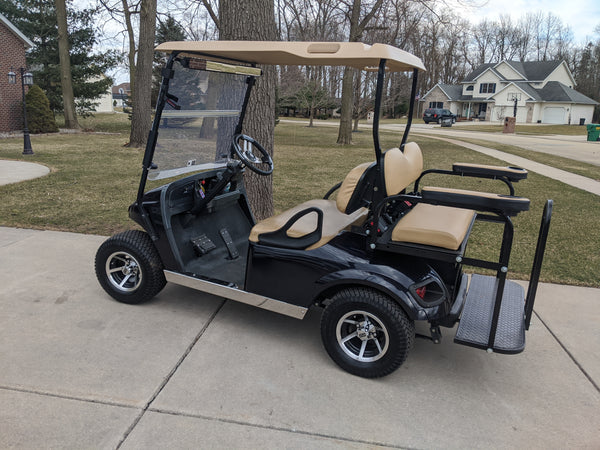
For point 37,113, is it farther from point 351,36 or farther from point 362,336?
point 362,336

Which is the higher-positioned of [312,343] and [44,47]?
[44,47]

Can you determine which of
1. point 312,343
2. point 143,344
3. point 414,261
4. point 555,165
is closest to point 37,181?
point 143,344

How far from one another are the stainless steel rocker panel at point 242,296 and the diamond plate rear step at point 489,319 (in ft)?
3.11

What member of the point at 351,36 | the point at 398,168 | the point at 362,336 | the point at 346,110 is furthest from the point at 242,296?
the point at 346,110

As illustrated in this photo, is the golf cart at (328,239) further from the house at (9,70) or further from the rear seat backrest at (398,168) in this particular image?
the house at (9,70)

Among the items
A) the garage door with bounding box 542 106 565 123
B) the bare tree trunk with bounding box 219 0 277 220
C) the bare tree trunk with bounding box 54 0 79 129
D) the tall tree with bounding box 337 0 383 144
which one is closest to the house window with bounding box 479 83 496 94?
the garage door with bounding box 542 106 565 123

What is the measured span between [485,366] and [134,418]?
6.67ft

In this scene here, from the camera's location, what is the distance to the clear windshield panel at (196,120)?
10.2ft

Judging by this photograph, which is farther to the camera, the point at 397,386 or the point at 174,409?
the point at 397,386

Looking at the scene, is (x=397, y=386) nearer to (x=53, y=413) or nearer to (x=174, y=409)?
(x=174, y=409)

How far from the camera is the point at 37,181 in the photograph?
8.19 meters

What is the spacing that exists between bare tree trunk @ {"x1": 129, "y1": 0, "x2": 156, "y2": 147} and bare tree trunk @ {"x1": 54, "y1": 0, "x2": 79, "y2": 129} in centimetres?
657

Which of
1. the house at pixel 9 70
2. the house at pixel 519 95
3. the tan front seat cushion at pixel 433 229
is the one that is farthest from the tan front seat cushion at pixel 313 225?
the house at pixel 519 95

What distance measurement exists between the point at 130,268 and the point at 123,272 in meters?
0.08
